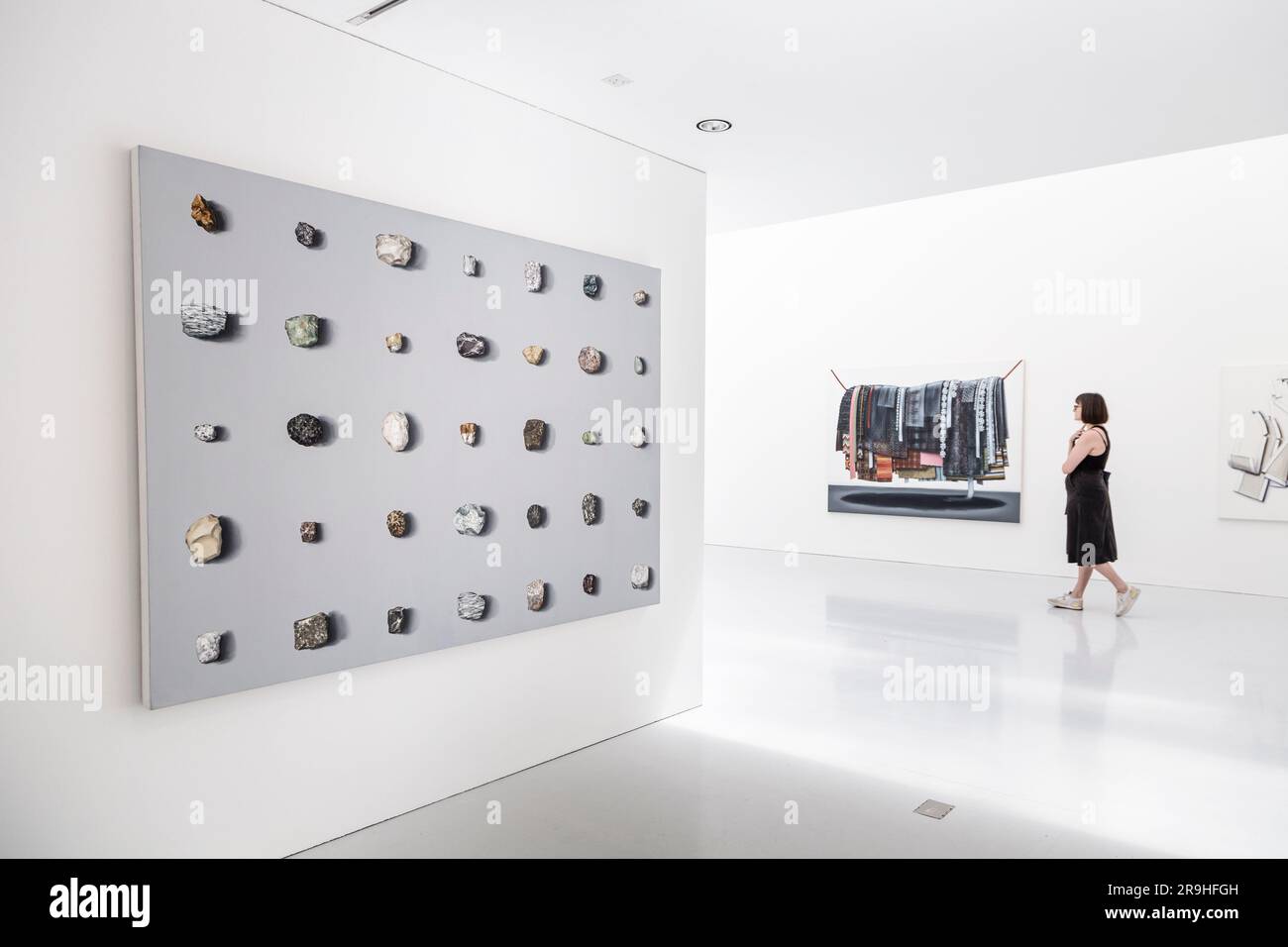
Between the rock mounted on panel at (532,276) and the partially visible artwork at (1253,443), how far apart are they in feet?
20.7

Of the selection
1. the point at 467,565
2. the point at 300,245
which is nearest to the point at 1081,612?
the point at 467,565

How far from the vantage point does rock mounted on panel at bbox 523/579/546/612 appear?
11.6ft

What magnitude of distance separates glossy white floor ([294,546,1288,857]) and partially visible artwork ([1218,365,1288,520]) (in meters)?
1.24

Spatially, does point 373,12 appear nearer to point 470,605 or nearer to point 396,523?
point 396,523

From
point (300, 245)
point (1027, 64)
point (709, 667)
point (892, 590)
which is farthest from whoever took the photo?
point (892, 590)

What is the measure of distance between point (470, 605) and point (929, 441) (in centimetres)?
654

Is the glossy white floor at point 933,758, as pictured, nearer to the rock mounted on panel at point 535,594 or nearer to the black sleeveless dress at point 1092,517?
the black sleeveless dress at point 1092,517

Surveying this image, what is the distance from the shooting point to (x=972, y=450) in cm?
852

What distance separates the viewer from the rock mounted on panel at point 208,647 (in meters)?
2.54

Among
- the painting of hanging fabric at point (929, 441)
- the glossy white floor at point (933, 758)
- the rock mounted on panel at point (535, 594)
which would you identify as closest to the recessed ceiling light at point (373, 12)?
the rock mounted on panel at point (535, 594)

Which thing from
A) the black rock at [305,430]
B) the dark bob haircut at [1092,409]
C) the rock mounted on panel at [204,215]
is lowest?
the black rock at [305,430]

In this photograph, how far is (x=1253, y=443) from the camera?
23.3 feet

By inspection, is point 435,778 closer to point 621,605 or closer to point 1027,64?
point 621,605

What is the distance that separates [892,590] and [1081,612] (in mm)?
1440
